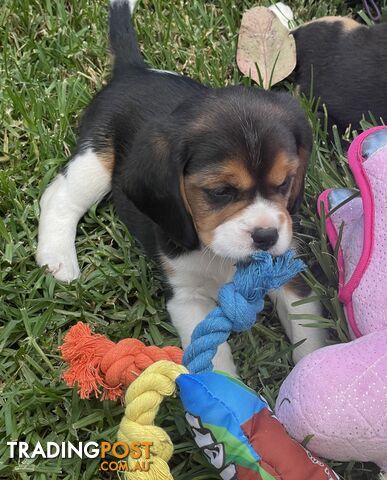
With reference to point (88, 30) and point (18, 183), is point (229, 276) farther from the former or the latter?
point (88, 30)

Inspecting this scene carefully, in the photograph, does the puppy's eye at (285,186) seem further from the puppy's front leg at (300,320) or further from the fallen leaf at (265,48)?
the fallen leaf at (265,48)

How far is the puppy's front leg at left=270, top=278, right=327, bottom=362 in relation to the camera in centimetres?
285

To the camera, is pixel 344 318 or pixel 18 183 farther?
pixel 18 183

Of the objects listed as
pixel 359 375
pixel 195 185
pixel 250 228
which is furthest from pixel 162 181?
pixel 359 375

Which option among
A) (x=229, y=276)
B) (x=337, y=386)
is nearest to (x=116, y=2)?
(x=229, y=276)

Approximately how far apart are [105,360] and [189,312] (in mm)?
614

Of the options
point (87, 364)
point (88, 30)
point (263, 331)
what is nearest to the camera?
point (87, 364)

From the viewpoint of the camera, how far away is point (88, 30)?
14.1 feet

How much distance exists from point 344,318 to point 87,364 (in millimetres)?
951

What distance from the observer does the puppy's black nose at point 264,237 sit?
8.21ft

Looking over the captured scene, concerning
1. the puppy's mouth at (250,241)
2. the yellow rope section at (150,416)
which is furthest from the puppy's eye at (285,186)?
the yellow rope section at (150,416)

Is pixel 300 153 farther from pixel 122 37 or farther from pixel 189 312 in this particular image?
pixel 122 37

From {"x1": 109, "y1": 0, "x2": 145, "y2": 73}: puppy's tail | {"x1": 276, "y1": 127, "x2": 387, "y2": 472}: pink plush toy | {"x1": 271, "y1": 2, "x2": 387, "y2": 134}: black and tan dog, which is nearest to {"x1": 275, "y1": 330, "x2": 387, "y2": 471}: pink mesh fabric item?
{"x1": 276, "y1": 127, "x2": 387, "y2": 472}: pink plush toy

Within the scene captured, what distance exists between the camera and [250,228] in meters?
2.52
